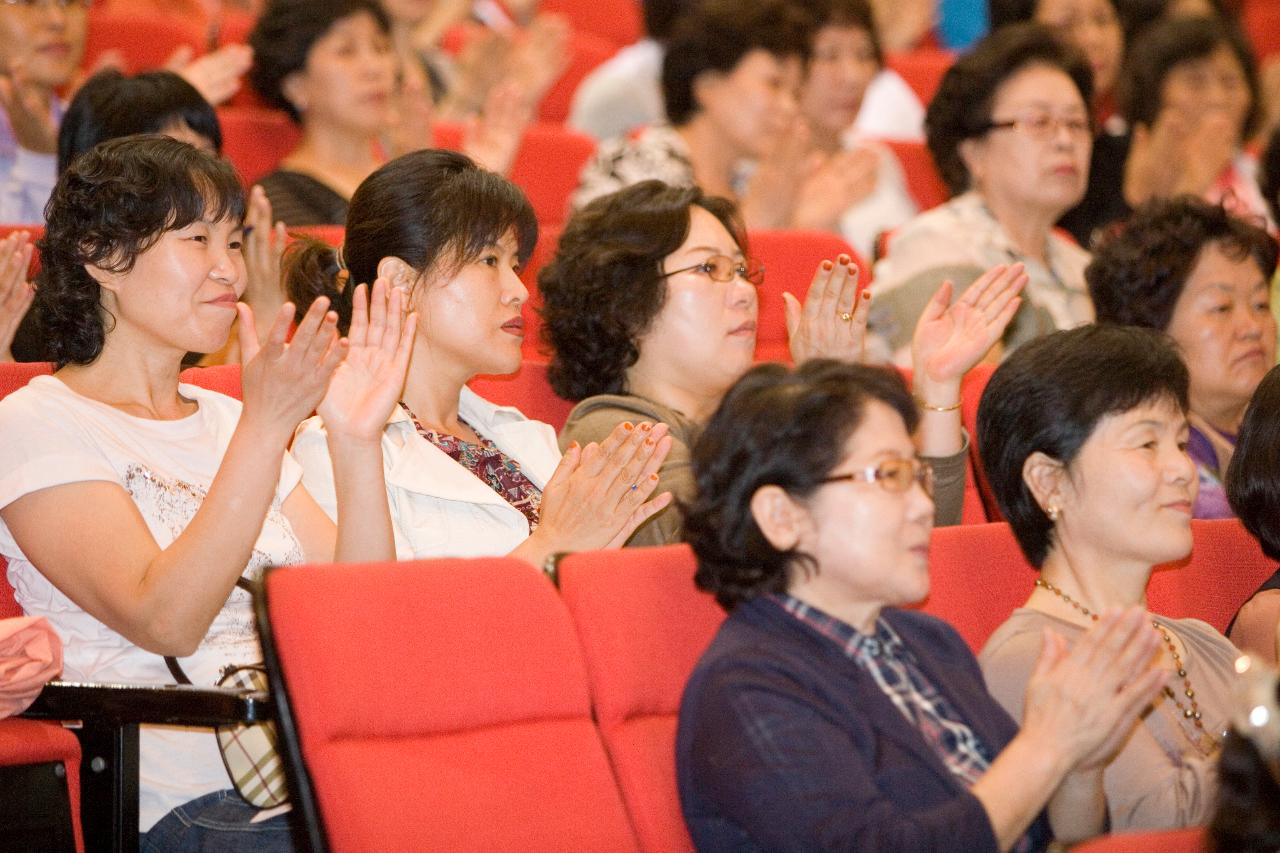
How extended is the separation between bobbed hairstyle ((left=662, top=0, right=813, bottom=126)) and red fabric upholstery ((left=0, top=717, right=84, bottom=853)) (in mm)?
3048

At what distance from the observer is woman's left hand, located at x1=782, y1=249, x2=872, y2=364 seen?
9.11 feet

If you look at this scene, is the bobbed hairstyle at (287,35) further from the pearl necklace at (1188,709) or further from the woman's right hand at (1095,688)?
the woman's right hand at (1095,688)

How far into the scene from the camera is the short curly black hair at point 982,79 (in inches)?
156

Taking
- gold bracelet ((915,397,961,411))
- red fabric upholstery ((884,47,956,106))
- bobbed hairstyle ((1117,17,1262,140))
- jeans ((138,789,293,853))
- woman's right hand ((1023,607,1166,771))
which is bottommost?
jeans ((138,789,293,853))

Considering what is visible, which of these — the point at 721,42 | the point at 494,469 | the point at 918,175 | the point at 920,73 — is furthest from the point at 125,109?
the point at 920,73

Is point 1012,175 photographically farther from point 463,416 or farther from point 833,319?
point 463,416

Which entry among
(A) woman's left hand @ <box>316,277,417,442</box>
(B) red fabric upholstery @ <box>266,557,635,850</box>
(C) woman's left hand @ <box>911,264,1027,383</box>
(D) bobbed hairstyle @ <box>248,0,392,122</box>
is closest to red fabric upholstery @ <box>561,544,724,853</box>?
(B) red fabric upholstery @ <box>266,557,635,850</box>

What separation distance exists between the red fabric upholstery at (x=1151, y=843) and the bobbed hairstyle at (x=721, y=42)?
3248 mm

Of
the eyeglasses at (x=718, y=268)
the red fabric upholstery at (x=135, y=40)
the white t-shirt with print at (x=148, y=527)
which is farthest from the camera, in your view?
the red fabric upholstery at (x=135, y=40)

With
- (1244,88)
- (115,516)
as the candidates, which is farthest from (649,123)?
(115,516)

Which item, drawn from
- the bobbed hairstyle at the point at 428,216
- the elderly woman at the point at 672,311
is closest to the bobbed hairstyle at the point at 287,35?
the elderly woman at the point at 672,311

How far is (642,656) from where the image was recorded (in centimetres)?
195

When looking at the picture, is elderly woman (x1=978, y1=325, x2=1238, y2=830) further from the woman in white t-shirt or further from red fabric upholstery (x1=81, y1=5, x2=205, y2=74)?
red fabric upholstery (x1=81, y1=5, x2=205, y2=74)

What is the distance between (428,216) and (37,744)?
103 cm
